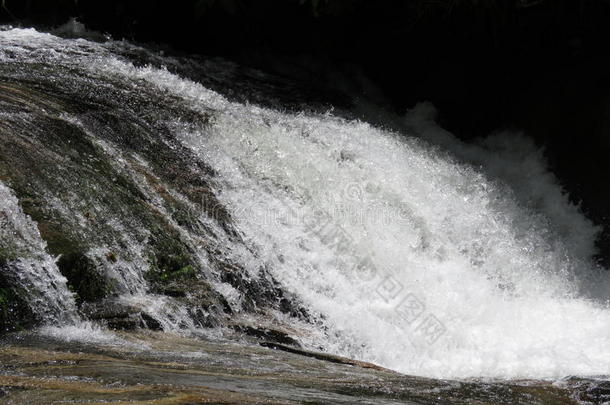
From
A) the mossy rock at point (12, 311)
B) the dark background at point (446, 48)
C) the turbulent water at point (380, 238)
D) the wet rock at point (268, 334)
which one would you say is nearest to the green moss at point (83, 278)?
the turbulent water at point (380, 238)

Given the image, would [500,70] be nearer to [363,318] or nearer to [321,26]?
[321,26]

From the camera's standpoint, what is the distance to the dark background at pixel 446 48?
872 cm

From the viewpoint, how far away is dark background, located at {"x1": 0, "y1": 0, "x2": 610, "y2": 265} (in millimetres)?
8719

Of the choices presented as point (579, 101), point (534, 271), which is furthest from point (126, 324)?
point (579, 101)

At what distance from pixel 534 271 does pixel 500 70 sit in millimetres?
3644

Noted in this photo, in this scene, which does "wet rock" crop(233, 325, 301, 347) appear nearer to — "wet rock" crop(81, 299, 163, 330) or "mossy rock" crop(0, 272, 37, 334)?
"wet rock" crop(81, 299, 163, 330)

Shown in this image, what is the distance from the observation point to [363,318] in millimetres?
5090

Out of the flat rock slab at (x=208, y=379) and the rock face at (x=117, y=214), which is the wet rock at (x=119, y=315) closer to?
the rock face at (x=117, y=214)

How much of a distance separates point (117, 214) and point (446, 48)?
6384 mm

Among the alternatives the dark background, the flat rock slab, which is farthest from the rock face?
the dark background

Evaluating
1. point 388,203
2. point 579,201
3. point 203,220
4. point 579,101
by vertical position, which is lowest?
point 203,220

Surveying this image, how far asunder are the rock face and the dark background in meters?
3.61

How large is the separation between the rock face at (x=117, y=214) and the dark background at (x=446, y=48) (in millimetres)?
3611

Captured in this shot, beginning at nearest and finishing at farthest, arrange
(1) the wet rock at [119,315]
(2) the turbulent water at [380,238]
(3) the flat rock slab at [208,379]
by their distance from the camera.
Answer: (3) the flat rock slab at [208,379], (1) the wet rock at [119,315], (2) the turbulent water at [380,238]
